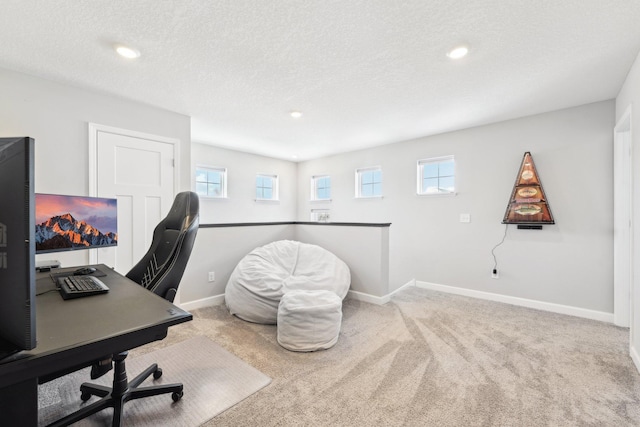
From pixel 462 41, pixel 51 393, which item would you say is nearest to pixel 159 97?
pixel 51 393

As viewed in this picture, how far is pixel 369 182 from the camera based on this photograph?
5164 millimetres

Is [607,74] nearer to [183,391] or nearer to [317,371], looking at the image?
[317,371]

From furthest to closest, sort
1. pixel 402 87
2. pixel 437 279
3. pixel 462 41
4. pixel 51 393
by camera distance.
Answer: pixel 437 279 → pixel 402 87 → pixel 462 41 → pixel 51 393

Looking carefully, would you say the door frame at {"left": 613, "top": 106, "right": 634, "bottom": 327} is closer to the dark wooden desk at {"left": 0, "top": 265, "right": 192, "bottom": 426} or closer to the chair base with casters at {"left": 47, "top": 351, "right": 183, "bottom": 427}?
the dark wooden desk at {"left": 0, "top": 265, "right": 192, "bottom": 426}

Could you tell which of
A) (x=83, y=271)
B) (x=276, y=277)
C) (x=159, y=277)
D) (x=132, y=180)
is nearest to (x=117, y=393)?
(x=159, y=277)

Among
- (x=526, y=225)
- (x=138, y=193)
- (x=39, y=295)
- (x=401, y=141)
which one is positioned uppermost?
(x=401, y=141)

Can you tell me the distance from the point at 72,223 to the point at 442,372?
2893 millimetres

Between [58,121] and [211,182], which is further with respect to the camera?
[211,182]

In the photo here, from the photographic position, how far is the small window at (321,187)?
583 centimetres

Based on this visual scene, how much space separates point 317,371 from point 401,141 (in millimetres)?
3758

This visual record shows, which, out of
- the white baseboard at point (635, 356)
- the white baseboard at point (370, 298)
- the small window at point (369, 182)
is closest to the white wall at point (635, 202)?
the white baseboard at point (635, 356)

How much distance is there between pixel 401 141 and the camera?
4594 millimetres

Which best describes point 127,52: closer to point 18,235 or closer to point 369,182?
point 18,235

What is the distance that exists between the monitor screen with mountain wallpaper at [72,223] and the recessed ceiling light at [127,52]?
44.8 inches
